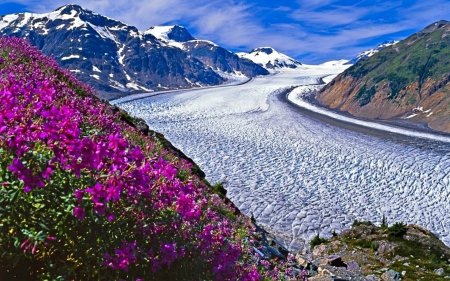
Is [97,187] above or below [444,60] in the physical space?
below

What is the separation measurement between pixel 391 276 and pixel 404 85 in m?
78.0

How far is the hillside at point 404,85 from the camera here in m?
71.9

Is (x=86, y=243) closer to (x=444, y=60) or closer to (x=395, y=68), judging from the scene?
(x=444, y=60)

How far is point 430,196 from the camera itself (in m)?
29.9

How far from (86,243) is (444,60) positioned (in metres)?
95.4

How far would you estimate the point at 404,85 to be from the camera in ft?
273

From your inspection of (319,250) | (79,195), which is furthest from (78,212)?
(319,250)

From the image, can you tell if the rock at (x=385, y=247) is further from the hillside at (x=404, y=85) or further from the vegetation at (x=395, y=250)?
the hillside at (x=404, y=85)

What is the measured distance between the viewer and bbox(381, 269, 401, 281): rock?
1444cm

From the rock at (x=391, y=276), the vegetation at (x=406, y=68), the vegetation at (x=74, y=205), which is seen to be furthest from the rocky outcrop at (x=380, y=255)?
the vegetation at (x=406, y=68)

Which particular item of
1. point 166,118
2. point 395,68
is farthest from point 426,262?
point 395,68

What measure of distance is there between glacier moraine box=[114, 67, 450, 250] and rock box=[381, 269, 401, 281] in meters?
7.57

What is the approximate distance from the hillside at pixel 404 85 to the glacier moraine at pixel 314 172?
23.4 m

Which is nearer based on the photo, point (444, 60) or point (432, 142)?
point (432, 142)
